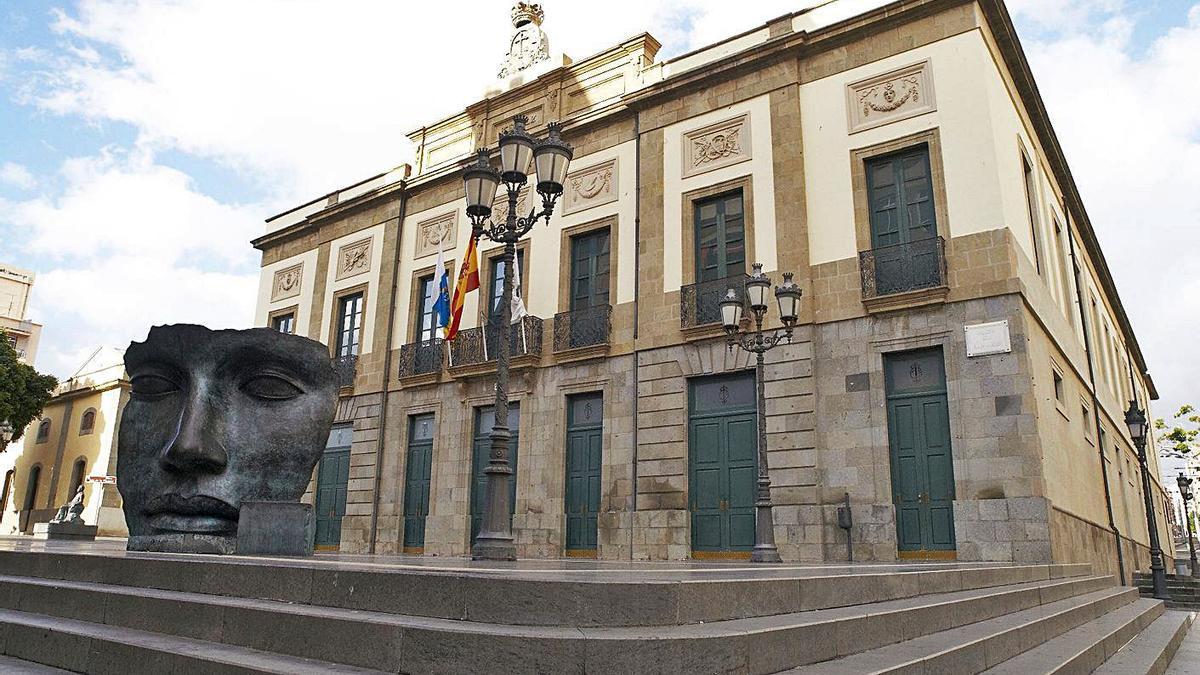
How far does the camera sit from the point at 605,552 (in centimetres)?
1431

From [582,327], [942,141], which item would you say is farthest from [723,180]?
[582,327]

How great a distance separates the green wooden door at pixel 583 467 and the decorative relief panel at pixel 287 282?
36.0 ft

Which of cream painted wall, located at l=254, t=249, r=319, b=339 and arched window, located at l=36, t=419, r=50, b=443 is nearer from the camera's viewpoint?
cream painted wall, located at l=254, t=249, r=319, b=339

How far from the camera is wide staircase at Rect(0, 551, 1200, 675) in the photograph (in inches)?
110

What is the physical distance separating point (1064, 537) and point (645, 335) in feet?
24.3

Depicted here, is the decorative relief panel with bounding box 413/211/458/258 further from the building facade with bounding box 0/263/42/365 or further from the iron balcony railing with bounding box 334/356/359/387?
the building facade with bounding box 0/263/42/365

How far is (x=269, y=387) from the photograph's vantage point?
285 inches

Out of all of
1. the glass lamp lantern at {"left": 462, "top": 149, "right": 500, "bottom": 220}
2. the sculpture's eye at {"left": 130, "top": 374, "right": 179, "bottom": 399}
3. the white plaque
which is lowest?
the sculpture's eye at {"left": 130, "top": 374, "right": 179, "bottom": 399}

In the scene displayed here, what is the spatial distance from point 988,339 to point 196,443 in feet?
34.1

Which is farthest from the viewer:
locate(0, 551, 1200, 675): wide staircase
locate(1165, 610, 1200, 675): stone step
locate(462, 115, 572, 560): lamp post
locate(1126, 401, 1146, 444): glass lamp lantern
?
locate(1126, 401, 1146, 444): glass lamp lantern

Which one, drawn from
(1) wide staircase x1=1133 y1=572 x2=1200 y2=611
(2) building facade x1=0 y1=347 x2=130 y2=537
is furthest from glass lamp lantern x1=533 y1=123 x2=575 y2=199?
(2) building facade x1=0 y1=347 x2=130 y2=537

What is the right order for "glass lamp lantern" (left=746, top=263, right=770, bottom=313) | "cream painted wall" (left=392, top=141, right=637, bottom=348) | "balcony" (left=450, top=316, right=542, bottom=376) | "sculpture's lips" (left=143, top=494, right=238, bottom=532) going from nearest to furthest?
"sculpture's lips" (left=143, top=494, right=238, bottom=532) → "glass lamp lantern" (left=746, top=263, right=770, bottom=313) → "cream painted wall" (left=392, top=141, right=637, bottom=348) → "balcony" (left=450, top=316, right=542, bottom=376)

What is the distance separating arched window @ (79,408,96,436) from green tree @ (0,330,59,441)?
157cm

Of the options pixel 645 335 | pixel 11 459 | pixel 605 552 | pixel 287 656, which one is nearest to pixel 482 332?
pixel 645 335
